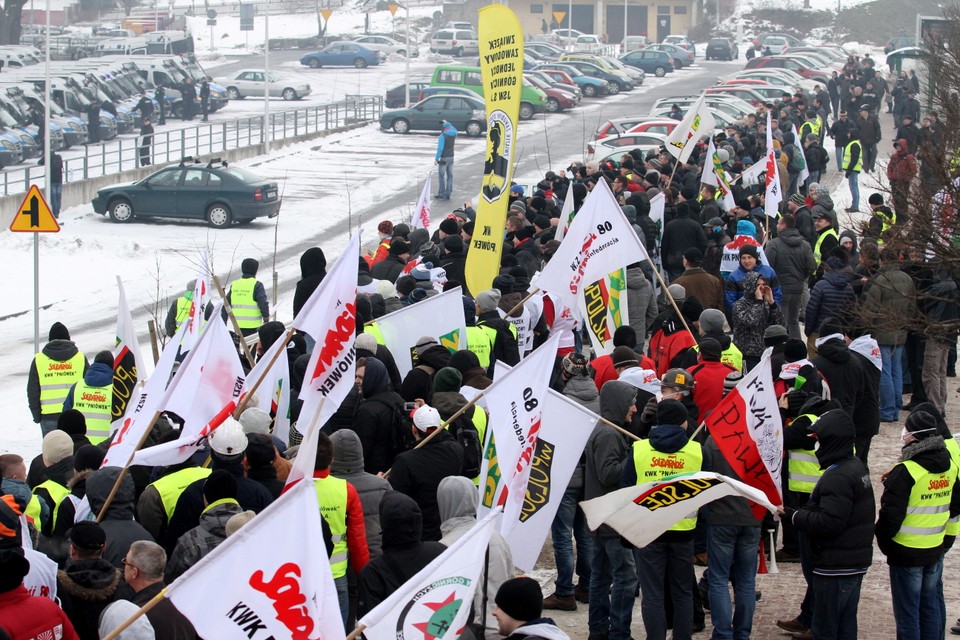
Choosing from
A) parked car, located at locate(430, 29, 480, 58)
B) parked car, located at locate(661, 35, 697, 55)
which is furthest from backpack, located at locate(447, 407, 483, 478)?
parked car, located at locate(430, 29, 480, 58)

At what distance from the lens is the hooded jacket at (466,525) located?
6.76 metres

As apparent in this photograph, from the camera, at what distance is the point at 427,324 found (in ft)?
35.4

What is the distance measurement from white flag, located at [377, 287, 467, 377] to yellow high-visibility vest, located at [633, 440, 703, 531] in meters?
3.19

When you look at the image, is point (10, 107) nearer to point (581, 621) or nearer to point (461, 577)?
point (581, 621)

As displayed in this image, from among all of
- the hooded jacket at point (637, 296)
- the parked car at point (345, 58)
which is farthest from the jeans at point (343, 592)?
the parked car at point (345, 58)

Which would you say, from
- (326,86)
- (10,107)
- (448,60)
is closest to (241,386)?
(10,107)

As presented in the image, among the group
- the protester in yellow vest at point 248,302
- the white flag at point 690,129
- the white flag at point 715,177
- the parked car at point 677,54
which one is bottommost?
the protester in yellow vest at point 248,302

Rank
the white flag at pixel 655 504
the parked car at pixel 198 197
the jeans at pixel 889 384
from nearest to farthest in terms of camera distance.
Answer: the white flag at pixel 655 504, the jeans at pixel 889 384, the parked car at pixel 198 197

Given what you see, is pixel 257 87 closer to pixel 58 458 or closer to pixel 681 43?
pixel 681 43

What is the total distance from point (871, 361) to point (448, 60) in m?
63.4

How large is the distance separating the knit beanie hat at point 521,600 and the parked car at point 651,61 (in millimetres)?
61747

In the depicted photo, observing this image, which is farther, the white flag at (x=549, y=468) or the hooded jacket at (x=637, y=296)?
the hooded jacket at (x=637, y=296)

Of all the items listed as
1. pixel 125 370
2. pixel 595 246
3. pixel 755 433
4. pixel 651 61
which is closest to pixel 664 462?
pixel 755 433

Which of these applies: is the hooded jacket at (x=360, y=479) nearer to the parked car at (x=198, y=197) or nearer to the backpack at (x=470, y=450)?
the backpack at (x=470, y=450)
